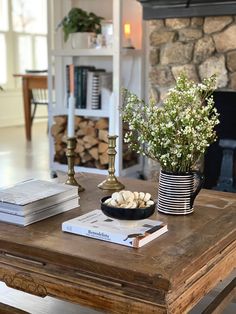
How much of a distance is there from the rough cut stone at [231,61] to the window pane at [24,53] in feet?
16.2

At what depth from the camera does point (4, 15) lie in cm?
756

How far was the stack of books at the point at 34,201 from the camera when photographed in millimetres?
1544

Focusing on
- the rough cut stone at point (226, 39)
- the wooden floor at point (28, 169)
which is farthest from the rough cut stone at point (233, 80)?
the wooden floor at point (28, 169)

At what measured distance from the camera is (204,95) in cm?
164

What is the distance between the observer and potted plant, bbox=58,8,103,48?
4.14 m

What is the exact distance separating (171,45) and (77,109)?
1.07 metres

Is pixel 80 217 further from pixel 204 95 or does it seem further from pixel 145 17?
pixel 145 17

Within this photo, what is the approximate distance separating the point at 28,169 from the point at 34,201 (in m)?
3.22

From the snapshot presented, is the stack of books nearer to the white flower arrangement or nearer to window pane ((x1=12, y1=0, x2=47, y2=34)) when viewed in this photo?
the white flower arrangement

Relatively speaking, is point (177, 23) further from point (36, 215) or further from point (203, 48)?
point (36, 215)

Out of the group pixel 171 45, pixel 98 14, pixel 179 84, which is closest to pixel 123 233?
pixel 179 84

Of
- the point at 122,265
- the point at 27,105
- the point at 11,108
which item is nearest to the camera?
the point at 122,265

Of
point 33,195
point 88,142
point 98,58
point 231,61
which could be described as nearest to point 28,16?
point 98,58

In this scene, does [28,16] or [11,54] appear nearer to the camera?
[11,54]
